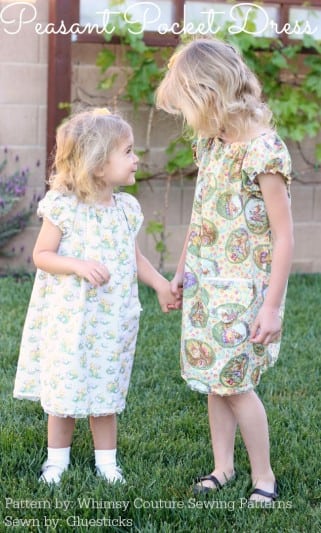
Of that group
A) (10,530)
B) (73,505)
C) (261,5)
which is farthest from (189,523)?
(261,5)

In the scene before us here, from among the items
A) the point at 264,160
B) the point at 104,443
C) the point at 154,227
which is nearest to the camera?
the point at 264,160

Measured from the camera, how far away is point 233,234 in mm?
2479

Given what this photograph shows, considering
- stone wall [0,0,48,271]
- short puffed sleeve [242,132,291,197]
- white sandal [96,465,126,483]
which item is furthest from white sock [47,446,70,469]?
stone wall [0,0,48,271]

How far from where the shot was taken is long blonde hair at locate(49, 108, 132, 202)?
8.45 feet

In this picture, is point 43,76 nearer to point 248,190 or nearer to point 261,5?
point 261,5

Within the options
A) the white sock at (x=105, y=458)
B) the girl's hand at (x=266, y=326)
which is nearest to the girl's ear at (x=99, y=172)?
the girl's hand at (x=266, y=326)

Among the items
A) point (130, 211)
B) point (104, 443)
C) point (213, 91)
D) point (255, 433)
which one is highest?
point (213, 91)

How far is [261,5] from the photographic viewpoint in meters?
5.57

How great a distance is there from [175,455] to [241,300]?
2.17ft

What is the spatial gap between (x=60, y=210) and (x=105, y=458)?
0.75 m

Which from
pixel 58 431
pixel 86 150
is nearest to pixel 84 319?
pixel 58 431

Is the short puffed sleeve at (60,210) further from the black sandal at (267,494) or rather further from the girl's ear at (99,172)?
the black sandal at (267,494)

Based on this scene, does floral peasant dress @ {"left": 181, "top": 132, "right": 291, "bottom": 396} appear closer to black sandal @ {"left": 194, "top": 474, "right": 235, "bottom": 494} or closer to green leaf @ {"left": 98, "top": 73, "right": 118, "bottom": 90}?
black sandal @ {"left": 194, "top": 474, "right": 235, "bottom": 494}

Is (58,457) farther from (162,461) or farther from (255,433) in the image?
(255,433)
